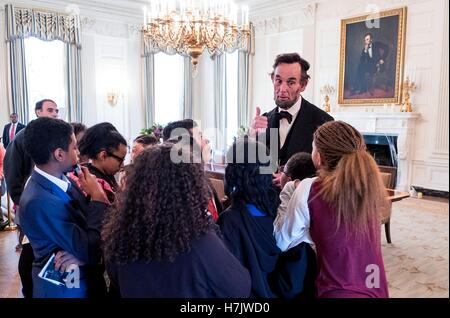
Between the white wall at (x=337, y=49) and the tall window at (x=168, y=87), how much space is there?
179cm

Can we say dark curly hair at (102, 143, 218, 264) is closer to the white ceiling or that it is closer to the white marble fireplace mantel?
the white marble fireplace mantel

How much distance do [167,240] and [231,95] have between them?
7514 mm

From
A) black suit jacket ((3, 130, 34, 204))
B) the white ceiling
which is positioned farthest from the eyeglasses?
the white ceiling

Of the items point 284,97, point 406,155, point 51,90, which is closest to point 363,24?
point 406,155

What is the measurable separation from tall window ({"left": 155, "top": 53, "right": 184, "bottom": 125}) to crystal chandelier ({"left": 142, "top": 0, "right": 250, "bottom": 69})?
387 centimetres

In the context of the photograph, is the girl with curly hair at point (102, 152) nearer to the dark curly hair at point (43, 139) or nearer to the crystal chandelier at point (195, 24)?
the dark curly hair at point (43, 139)

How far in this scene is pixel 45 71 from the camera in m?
6.80

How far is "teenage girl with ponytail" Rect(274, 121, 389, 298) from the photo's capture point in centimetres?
109

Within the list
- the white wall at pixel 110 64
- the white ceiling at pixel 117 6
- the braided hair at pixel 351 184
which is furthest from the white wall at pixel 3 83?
the braided hair at pixel 351 184

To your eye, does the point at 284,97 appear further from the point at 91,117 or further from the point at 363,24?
the point at 91,117

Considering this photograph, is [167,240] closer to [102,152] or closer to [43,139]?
[43,139]

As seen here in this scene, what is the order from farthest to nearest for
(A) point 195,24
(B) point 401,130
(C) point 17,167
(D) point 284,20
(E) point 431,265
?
(D) point 284,20, (B) point 401,130, (A) point 195,24, (C) point 17,167, (E) point 431,265

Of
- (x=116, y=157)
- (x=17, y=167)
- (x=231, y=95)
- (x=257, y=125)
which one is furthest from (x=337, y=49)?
(x=116, y=157)

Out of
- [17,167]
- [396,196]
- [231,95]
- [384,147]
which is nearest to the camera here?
[17,167]
